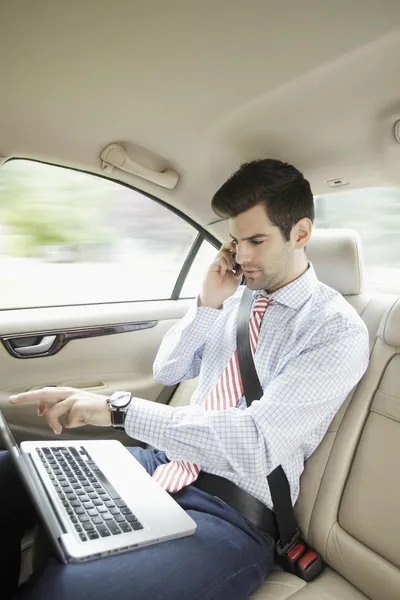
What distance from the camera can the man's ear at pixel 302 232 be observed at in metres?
1.52

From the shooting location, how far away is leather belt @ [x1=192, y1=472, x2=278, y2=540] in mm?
1299

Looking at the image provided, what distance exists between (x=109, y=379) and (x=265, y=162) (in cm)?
114

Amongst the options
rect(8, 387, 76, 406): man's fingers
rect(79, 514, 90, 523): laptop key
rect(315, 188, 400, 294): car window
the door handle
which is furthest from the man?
the door handle

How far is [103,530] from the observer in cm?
109

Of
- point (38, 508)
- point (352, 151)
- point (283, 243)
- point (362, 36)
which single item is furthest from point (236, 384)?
point (362, 36)

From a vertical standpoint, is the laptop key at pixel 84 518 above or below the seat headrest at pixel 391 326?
below

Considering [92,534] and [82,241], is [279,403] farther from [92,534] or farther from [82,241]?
[82,241]

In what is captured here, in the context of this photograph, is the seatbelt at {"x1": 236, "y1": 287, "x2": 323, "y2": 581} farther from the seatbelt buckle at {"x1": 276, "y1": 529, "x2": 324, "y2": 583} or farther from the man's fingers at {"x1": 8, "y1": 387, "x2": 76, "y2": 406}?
the man's fingers at {"x1": 8, "y1": 387, "x2": 76, "y2": 406}

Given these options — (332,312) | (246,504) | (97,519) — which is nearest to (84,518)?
(97,519)

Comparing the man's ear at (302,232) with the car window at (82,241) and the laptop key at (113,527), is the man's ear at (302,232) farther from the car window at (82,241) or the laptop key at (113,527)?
the laptop key at (113,527)

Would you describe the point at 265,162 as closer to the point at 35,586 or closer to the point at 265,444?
the point at 265,444

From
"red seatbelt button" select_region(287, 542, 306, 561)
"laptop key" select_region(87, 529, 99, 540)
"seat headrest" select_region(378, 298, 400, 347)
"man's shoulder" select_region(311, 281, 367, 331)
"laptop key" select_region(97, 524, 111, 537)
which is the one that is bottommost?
"red seatbelt button" select_region(287, 542, 306, 561)

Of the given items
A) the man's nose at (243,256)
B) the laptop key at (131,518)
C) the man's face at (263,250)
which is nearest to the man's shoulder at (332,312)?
the man's face at (263,250)

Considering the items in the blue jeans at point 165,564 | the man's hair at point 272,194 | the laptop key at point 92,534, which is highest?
the man's hair at point 272,194
